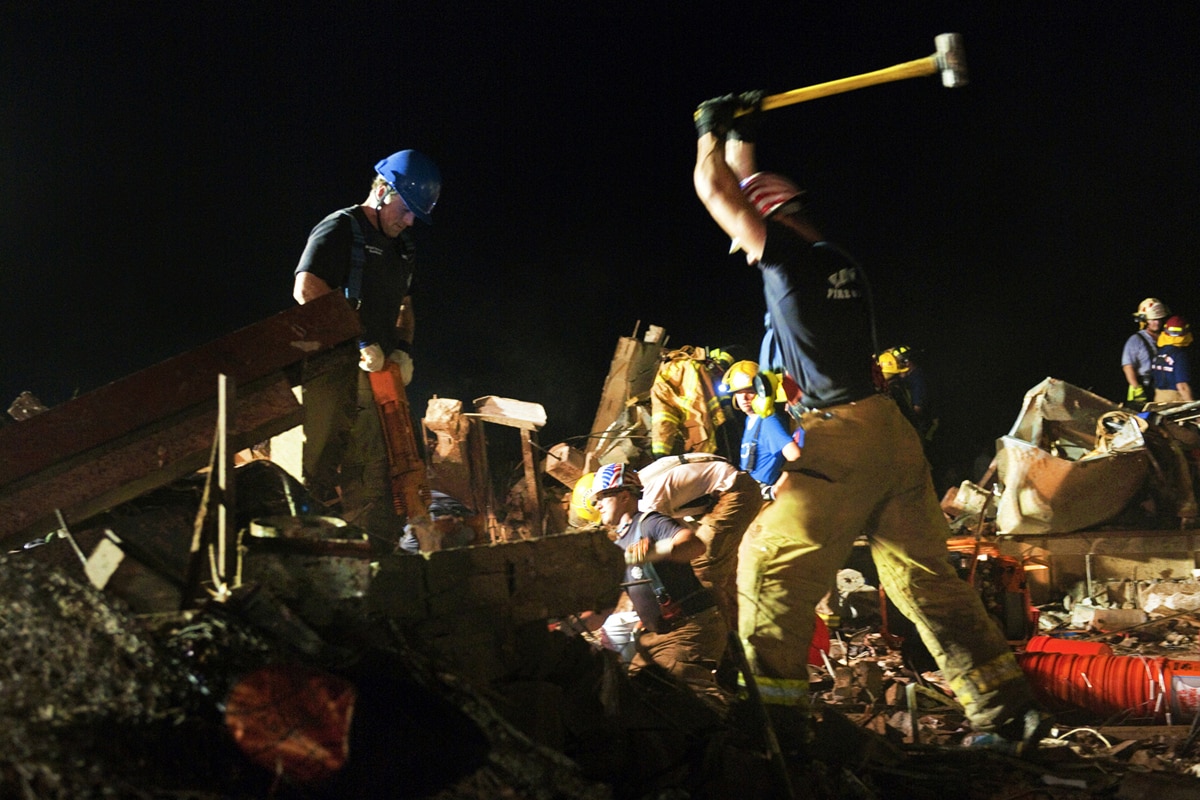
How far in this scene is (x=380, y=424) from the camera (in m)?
4.49

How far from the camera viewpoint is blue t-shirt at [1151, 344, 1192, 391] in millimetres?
9820

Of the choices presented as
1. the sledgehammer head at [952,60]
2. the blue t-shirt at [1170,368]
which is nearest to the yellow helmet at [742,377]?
the sledgehammer head at [952,60]

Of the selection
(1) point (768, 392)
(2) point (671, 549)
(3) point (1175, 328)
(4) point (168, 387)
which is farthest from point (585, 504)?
(3) point (1175, 328)

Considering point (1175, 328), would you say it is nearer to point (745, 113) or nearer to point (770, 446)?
point (770, 446)

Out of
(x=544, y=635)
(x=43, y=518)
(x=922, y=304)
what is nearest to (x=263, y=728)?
(x=544, y=635)

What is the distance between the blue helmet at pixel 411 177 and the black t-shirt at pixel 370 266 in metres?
0.20

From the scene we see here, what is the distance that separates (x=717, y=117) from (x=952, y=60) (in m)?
1.09

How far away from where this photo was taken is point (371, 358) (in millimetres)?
4434

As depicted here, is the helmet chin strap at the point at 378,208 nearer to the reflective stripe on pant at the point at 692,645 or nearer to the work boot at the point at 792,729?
the reflective stripe on pant at the point at 692,645

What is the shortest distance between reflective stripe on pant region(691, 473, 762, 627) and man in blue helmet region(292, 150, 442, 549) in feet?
5.81

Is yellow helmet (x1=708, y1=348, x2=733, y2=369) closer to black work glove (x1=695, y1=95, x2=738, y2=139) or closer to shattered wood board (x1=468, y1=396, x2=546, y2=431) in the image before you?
shattered wood board (x1=468, y1=396, x2=546, y2=431)

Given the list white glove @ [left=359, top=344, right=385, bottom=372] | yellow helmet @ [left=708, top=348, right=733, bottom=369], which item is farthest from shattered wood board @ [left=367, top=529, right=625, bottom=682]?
yellow helmet @ [left=708, top=348, right=733, bottom=369]

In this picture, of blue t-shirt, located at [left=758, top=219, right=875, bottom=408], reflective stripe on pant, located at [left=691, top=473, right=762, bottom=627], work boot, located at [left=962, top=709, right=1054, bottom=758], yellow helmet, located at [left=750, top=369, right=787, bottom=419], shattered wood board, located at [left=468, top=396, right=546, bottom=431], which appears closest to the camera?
work boot, located at [left=962, top=709, right=1054, bottom=758]

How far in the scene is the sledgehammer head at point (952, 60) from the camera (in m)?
3.77
